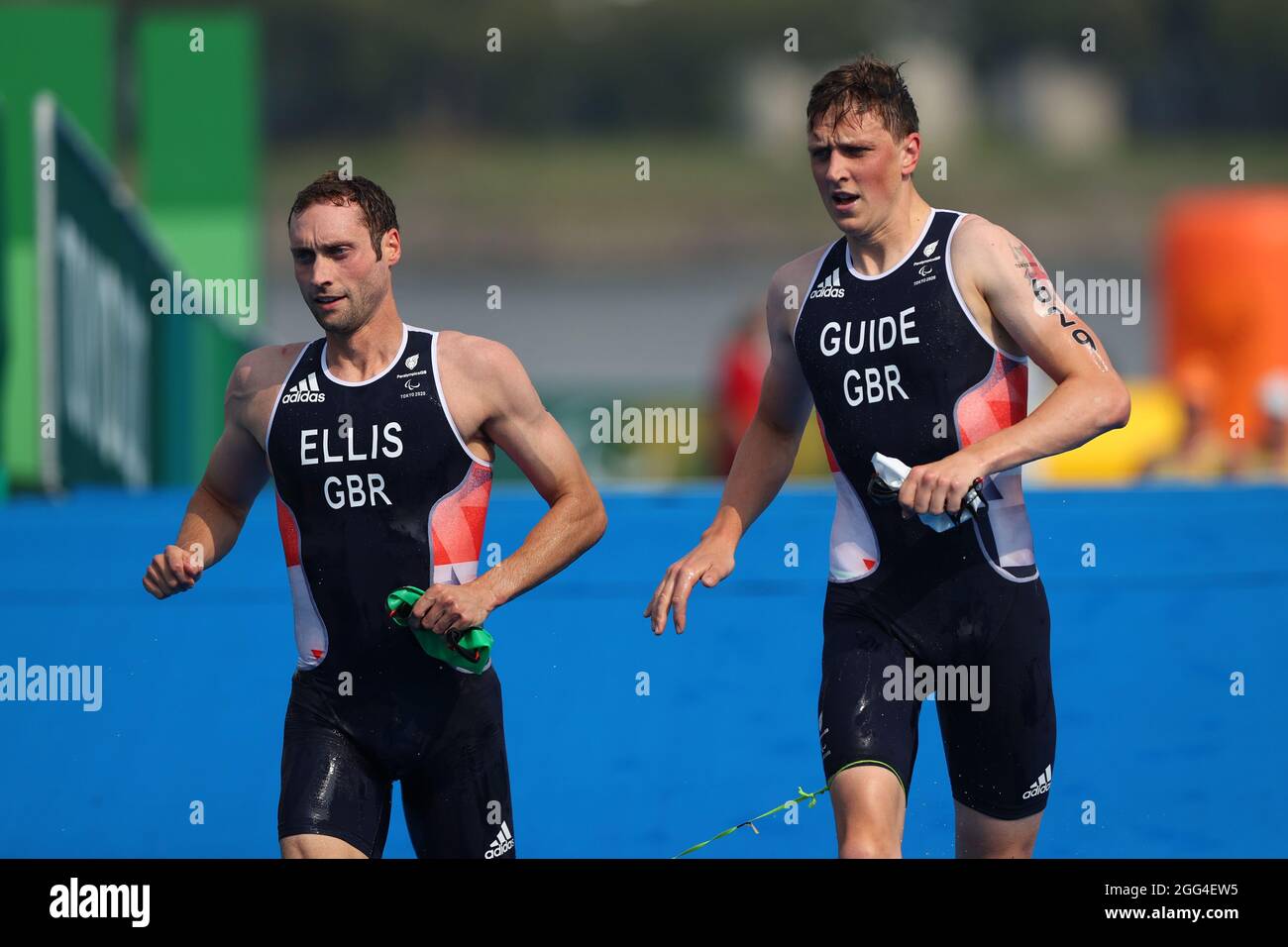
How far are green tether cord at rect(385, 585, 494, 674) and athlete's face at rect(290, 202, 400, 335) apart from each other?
76cm

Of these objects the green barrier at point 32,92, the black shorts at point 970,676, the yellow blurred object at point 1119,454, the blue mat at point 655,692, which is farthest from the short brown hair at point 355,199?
the yellow blurred object at point 1119,454

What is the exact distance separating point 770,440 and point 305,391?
4.47 feet

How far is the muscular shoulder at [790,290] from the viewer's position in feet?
17.2

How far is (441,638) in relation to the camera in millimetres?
4871

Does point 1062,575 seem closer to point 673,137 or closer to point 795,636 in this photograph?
point 795,636

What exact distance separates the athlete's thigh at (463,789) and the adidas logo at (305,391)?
0.87 m

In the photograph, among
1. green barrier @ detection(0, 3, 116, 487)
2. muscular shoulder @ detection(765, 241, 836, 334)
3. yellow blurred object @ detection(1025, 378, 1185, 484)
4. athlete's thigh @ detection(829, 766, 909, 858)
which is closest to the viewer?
athlete's thigh @ detection(829, 766, 909, 858)

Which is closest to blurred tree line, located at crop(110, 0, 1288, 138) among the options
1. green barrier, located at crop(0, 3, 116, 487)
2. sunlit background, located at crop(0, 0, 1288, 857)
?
sunlit background, located at crop(0, 0, 1288, 857)

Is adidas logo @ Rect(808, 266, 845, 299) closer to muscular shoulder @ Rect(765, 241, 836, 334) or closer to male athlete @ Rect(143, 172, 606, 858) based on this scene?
muscular shoulder @ Rect(765, 241, 836, 334)

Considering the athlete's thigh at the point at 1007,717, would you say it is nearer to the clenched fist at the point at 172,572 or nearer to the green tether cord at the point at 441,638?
the green tether cord at the point at 441,638

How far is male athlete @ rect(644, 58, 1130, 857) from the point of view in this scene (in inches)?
194

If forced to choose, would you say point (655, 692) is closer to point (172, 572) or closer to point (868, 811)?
point (868, 811)

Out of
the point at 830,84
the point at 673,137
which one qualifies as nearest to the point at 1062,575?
the point at 830,84
